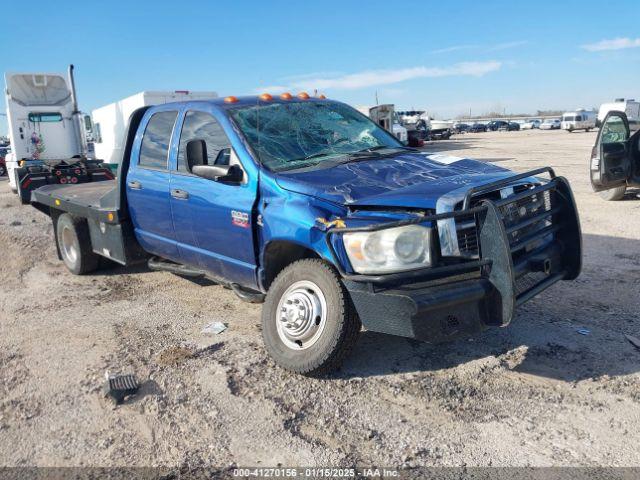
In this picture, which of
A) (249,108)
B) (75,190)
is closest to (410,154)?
(249,108)

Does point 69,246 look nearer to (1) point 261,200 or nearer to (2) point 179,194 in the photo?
(2) point 179,194

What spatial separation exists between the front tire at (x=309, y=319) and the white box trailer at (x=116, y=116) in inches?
495

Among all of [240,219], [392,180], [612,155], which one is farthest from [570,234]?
[612,155]

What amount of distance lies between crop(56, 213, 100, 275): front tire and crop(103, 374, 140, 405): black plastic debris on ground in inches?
124

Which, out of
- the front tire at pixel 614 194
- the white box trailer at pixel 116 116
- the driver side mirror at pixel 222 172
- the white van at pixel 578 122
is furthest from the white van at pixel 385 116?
the white van at pixel 578 122

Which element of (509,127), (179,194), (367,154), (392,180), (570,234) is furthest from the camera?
(509,127)

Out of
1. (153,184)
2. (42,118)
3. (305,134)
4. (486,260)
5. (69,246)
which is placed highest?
(42,118)

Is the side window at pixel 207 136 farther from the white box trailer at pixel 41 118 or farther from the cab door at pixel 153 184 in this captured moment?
the white box trailer at pixel 41 118

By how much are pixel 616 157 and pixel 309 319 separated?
8.49 m

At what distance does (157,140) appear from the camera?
5.08 m

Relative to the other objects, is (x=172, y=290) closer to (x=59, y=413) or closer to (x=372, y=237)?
(x=59, y=413)

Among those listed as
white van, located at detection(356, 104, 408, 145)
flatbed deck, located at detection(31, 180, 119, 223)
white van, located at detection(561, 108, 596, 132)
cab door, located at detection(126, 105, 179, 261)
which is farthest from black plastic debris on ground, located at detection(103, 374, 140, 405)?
white van, located at detection(561, 108, 596, 132)

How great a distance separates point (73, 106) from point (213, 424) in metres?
16.1

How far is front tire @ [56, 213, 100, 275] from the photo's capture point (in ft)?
21.1
